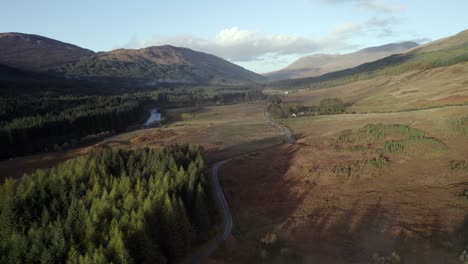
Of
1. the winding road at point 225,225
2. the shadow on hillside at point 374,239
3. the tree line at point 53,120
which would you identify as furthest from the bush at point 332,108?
the shadow on hillside at point 374,239

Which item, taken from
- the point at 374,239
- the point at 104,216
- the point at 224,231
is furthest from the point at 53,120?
the point at 374,239

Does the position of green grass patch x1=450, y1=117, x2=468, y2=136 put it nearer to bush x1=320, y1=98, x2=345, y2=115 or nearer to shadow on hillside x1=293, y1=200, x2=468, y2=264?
shadow on hillside x1=293, y1=200, x2=468, y2=264

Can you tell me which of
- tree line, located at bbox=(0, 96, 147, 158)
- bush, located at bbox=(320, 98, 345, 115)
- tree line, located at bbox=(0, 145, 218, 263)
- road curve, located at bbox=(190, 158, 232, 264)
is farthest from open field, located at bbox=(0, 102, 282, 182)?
tree line, located at bbox=(0, 145, 218, 263)

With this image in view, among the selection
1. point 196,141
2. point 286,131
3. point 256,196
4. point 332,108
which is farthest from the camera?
point 332,108

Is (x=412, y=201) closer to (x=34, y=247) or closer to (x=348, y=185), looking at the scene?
(x=348, y=185)

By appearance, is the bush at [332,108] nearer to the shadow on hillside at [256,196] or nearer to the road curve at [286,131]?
the road curve at [286,131]

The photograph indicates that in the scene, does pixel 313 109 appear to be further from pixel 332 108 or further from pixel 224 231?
pixel 224 231
